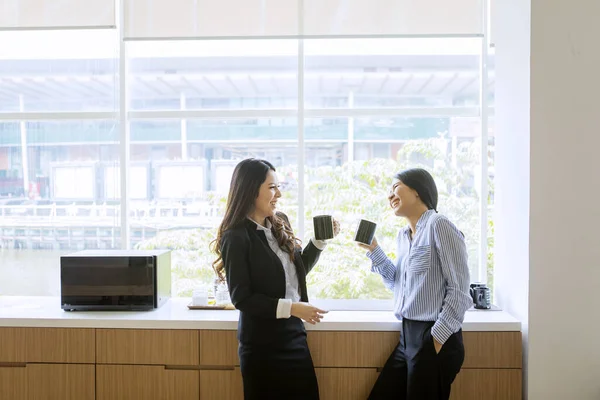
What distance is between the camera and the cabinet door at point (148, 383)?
2.59 metres

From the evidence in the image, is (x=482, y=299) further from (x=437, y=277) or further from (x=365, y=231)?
(x=365, y=231)

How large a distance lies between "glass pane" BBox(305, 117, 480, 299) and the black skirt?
0.89 metres

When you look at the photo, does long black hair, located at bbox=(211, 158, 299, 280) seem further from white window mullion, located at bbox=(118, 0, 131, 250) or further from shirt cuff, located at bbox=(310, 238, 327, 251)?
white window mullion, located at bbox=(118, 0, 131, 250)

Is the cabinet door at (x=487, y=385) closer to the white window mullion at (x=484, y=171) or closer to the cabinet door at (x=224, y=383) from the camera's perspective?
the white window mullion at (x=484, y=171)

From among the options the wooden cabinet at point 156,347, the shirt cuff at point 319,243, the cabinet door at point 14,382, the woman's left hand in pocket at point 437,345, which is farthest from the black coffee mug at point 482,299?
the cabinet door at point 14,382

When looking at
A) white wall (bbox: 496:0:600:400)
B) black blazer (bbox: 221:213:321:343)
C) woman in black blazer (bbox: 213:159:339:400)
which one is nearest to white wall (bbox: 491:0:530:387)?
white wall (bbox: 496:0:600:400)

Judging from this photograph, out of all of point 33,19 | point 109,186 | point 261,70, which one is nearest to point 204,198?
point 109,186

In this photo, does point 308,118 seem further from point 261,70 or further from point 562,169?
point 562,169

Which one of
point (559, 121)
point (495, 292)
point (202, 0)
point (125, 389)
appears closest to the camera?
point (559, 121)

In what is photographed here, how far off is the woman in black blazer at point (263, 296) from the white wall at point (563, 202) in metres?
1.01

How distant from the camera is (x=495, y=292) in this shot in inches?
114

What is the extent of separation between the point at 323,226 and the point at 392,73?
3.88 ft

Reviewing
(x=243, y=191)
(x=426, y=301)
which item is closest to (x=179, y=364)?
(x=243, y=191)

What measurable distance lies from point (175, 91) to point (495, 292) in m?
2.10
